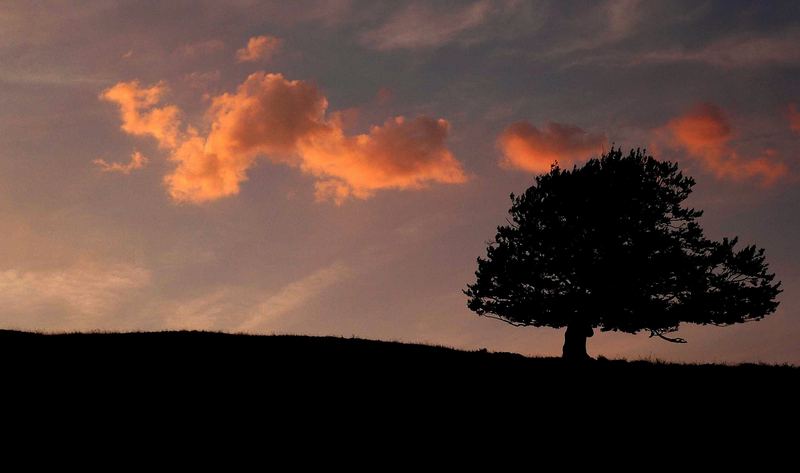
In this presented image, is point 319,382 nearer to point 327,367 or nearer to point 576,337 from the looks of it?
point 327,367

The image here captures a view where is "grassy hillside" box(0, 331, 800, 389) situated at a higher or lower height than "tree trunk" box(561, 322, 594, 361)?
lower

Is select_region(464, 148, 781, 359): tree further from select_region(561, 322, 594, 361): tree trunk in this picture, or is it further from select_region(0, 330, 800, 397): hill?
select_region(0, 330, 800, 397): hill

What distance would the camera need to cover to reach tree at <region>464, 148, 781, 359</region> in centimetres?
3453

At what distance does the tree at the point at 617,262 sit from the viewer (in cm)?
3453

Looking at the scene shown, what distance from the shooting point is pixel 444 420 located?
53.1 ft

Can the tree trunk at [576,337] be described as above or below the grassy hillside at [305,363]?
above

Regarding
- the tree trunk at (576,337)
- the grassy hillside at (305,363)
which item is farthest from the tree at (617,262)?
the grassy hillside at (305,363)

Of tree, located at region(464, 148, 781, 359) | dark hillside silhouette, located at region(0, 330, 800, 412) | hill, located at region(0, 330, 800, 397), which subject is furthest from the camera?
tree, located at region(464, 148, 781, 359)

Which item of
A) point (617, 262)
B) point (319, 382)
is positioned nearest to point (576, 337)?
point (617, 262)

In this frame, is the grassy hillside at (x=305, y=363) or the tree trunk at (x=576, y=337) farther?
the tree trunk at (x=576, y=337)

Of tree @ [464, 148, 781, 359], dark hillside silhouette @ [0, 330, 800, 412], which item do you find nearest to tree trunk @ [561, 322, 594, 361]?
tree @ [464, 148, 781, 359]

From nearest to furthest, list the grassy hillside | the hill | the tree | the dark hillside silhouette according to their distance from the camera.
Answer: the dark hillside silhouette
the hill
the grassy hillside
the tree

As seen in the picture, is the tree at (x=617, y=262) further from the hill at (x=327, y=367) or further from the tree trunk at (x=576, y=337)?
the hill at (x=327, y=367)

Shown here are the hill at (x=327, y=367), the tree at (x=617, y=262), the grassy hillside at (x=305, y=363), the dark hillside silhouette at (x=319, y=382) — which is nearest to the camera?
the dark hillside silhouette at (x=319, y=382)
